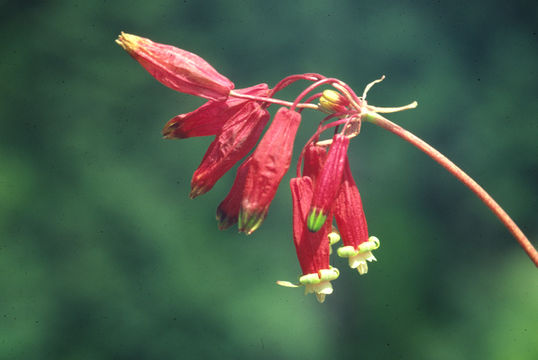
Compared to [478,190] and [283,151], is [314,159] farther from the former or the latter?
[478,190]

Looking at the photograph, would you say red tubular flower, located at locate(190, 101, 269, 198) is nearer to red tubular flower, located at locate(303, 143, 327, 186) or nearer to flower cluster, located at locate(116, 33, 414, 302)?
flower cluster, located at locate(116, 33, 414, 302)

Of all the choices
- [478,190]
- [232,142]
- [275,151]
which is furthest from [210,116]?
[478,190]

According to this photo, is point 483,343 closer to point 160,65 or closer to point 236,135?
point 236,135

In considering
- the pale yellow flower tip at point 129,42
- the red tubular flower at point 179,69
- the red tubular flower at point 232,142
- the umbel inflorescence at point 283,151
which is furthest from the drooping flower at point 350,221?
the pale yellow flower tip at point 129,42

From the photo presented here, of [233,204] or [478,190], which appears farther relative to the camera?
[233,204]

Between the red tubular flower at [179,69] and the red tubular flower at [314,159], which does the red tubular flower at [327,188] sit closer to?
the red tubular flower at [314,159]

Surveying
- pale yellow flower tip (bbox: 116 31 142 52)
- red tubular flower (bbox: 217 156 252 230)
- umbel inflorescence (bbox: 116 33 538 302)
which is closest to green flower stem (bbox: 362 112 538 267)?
umbel inflorescence (bbox: 116 33 538 302)

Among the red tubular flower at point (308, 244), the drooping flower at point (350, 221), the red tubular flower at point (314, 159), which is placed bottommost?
the red tubular flower at point (308, 244)
